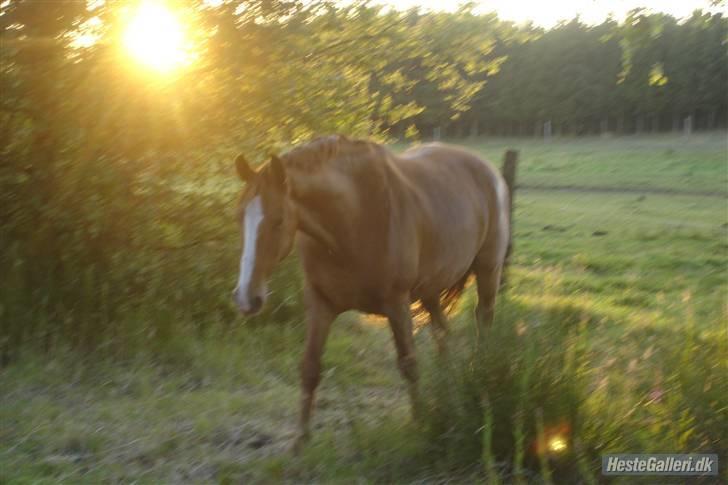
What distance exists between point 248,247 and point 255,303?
0.29 m

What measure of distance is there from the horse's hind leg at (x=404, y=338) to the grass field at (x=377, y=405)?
108mm

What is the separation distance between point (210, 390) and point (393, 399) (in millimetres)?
1272

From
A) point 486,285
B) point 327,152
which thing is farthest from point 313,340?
point 486,285

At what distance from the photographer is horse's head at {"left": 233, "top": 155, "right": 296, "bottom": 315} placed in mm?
4730

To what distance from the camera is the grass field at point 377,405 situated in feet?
15.0

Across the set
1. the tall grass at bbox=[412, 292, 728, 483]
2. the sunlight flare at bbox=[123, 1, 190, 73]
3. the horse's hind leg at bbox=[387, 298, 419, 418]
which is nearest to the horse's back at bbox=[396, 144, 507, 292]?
the horse's hind leg at bbox=[387, 298, 419, 418]

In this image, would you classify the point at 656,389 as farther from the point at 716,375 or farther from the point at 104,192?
the point at 104,192

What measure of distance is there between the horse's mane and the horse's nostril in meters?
0.81

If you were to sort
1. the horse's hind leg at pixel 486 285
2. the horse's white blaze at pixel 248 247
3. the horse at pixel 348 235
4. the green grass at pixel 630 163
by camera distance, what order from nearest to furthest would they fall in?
the horse's white blaze at pixel 248 247
the horse at pixel 348 235
the horse's hind leg at pixel 486 285
the green grass at pixel 630 163

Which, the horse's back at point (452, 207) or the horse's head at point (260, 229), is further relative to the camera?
the horse's back at point (452, 207)

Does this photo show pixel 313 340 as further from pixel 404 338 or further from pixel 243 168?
pixel 243 168

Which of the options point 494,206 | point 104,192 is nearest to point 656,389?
point 494,206

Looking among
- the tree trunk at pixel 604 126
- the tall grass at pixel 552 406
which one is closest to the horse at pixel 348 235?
the tall grass at pixel 552 406

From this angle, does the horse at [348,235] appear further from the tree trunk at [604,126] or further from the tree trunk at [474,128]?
the tree trunk at [604,126]
